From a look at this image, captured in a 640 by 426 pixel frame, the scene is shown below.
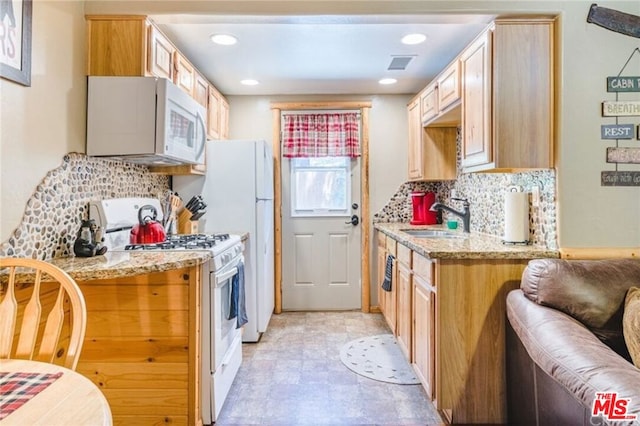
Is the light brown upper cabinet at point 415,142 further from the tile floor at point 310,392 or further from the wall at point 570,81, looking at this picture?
the tile floor at point 310,392

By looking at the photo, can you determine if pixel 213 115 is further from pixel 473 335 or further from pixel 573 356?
pixel 573 356

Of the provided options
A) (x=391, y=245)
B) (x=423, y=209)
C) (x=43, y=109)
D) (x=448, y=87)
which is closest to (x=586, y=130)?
(x=448, y=87)

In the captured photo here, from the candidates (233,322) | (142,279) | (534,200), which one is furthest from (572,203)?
(142,279)

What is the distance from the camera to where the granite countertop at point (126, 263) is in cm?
152

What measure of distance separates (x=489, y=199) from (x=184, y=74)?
2419 millimetres

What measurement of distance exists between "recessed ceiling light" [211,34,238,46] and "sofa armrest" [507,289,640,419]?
2.40 metres

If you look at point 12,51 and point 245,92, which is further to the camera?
point 245,92

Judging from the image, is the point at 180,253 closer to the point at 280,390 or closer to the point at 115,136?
the point at 115,136

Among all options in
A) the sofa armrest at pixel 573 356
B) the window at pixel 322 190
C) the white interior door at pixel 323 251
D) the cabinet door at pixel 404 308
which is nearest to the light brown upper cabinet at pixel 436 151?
the white interior door at pixel 323 251

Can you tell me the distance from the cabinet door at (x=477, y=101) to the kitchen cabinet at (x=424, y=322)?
0.72m

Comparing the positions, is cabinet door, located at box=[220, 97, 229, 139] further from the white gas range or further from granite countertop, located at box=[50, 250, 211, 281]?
granite countertop, located at box=[50, 250, 211, 281]

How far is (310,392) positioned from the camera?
232 cm

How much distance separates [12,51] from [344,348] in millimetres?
2704

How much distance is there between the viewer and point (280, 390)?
7.69 ft
